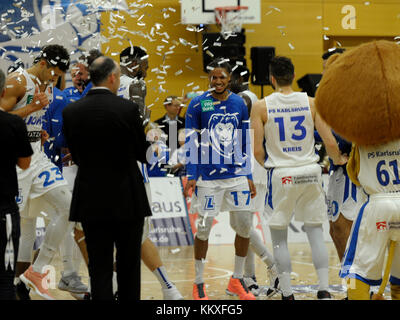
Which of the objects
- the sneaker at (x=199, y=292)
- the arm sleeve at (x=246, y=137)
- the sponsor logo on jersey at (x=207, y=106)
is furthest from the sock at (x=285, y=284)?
the sponsor logo on jersey at (x=207, y=106)

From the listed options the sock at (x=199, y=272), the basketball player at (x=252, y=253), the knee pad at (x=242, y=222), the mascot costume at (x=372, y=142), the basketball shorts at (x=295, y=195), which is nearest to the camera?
the mascot costume at (x=372, y=142)

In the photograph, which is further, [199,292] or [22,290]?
[199,292]

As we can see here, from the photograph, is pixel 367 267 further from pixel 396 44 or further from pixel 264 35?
pixel 264 35

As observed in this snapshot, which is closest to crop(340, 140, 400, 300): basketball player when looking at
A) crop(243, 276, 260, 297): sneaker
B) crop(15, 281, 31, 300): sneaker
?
crop(243, 276, 260, 297): sneaker

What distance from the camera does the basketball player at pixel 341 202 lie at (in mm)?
6809

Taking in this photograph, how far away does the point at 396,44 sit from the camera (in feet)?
16.2

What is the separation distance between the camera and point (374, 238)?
4730mm

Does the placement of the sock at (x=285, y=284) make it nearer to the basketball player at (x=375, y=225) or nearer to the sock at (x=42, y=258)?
the basketball player at (x=375, y=225)

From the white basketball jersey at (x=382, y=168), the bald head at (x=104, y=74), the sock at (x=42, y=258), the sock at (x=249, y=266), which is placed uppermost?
the bald head at (x=104, y=74)

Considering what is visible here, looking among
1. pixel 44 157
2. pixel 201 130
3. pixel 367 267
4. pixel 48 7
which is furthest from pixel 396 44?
pixel 48 7

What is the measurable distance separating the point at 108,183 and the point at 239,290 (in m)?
2.62

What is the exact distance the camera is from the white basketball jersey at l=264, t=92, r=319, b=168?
6508 millimetres

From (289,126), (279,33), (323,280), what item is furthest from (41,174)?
(279,33)

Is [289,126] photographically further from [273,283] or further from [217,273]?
[217,273]
